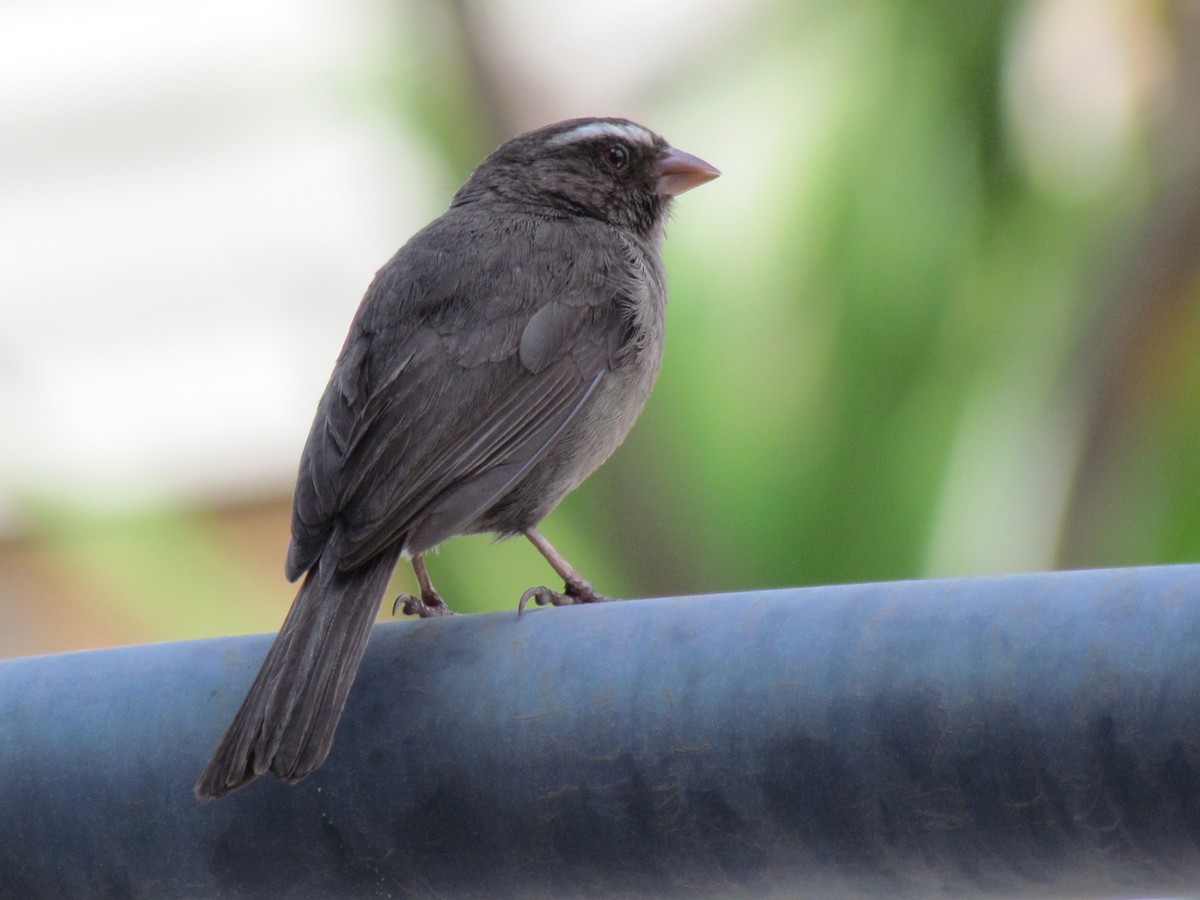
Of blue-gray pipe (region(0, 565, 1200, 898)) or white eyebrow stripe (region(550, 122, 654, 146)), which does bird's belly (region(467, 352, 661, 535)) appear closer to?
white eyebrow stripe (region(550, 122, 654, 146))

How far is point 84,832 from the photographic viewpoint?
2086 millimetres

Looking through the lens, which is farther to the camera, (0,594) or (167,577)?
(0,594)

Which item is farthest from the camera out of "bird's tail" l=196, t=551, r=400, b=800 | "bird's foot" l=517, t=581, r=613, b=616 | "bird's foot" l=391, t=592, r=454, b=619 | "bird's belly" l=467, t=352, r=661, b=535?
"bird's foot" l=391, t=592, r=454, b=619

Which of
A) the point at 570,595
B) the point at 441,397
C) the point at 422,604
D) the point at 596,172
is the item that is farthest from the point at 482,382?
the point at 596,172

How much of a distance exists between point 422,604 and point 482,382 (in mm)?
819

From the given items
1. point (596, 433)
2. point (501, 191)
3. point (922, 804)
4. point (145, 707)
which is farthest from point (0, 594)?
point (922, 804)

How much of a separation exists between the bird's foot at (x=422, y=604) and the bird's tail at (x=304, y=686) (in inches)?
40.5

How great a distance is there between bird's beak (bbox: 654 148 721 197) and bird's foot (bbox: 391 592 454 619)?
160 cm

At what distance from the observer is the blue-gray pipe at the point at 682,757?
1.67 m

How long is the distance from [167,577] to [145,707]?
3.58 m

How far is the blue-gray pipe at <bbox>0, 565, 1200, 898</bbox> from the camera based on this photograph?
167cm

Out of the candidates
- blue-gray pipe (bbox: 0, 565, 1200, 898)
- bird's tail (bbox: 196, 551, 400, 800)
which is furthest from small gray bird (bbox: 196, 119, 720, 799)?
blue-gray pipe (bbox: 0, 565, 1200, 898)

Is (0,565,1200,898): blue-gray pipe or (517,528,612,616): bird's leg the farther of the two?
(517,528,612,616): bird's leg

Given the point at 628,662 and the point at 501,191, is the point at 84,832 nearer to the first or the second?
the point at 628,662
